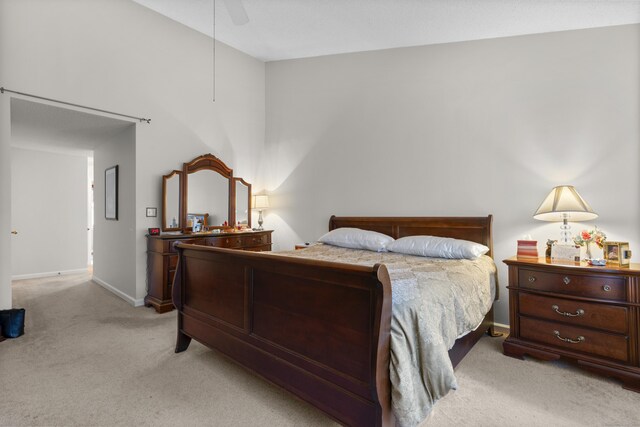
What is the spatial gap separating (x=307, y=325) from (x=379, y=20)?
3.22 m

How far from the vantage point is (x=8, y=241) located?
3.06 metres

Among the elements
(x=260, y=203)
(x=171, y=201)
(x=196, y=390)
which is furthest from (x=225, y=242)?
(x=196, y=390)

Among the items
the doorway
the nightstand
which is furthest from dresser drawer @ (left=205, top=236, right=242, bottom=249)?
the nightstand

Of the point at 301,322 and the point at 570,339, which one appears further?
the point at 570,339

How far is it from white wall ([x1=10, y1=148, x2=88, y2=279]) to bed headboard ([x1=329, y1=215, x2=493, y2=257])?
17.3 ft

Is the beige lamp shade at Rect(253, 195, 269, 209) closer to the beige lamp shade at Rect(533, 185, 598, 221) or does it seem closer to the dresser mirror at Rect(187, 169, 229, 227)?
the dresser mirror at Rect(187, 169, 229, 227)

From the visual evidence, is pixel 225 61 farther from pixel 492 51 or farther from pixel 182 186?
pixel 492 51

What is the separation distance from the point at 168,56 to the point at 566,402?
16.9 feet

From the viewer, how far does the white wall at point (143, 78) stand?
3.16m

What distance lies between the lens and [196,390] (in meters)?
2.04

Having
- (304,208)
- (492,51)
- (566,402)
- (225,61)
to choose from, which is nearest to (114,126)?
(225,61)

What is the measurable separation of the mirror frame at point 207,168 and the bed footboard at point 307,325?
199cm

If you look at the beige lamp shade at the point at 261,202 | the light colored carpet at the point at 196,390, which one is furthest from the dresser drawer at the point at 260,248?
the light colored carpet at the point at 196,390

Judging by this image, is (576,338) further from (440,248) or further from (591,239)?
(440,248)
